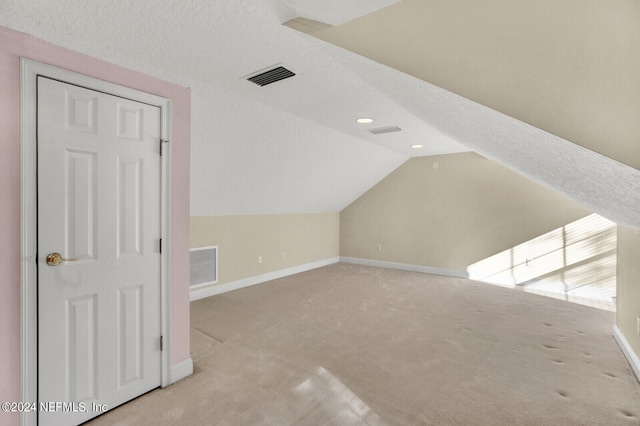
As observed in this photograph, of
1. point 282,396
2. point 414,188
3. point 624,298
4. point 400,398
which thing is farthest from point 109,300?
point 414,188

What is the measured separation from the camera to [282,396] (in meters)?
2.18

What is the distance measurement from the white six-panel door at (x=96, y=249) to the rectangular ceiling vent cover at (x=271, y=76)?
85cm

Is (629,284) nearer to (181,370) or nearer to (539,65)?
(539,65)

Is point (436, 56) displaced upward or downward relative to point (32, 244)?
upward

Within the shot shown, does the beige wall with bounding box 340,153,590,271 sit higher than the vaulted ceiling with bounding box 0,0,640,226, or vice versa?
the vaulted ceiling with bounding box 0,0,640,226

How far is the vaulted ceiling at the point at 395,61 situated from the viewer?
101cm

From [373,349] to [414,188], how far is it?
14.1 feet

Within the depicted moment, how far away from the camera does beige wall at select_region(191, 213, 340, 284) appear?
4.75m

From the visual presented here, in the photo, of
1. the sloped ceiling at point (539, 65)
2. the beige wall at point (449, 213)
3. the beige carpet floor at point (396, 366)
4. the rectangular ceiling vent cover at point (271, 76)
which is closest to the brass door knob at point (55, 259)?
the beige carpet floor at point (396, 366)

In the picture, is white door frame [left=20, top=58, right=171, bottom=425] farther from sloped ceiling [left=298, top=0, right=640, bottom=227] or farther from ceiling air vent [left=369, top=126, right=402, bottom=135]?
ceiling air vent [left=369, top=126, right=402, bottom=135]

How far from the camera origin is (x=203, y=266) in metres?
4.55

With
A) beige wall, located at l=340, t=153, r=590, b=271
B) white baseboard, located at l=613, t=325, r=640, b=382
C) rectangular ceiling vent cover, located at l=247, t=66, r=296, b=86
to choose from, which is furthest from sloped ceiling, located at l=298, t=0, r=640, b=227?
beige wall, located at l=340, t=153, r=590, b=271

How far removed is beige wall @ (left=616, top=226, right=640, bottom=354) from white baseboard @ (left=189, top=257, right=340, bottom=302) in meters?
4.70

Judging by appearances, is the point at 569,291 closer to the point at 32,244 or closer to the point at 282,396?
the point at 282,396
